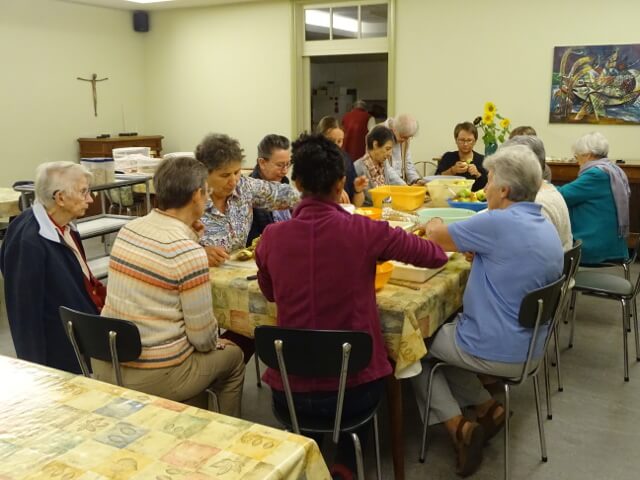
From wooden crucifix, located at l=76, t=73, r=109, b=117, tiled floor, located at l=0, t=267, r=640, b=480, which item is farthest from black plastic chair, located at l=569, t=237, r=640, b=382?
wooden crucifix, located at l=76, t=73, r=109, b=117

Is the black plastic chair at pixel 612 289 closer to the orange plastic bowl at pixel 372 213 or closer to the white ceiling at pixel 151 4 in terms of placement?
the orange plastic bowl at pixel 372 213

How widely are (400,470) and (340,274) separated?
0.88 meters

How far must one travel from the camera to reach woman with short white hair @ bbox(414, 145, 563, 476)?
1.99 meters

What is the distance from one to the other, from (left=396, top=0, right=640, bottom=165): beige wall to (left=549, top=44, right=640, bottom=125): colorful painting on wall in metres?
0.08

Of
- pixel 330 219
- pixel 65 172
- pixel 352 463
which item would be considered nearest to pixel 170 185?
pixel 330 219

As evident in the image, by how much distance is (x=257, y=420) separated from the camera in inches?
106

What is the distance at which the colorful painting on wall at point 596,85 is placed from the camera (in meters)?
5.54

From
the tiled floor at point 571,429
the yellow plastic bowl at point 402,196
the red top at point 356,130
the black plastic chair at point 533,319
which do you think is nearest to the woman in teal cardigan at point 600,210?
the tiled floor at point 571,429

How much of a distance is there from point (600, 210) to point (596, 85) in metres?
2.83

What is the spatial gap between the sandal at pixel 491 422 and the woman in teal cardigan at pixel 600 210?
1.41 metres

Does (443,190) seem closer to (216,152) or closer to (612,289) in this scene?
(612,289)

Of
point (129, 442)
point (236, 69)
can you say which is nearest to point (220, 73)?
point (236, 69)

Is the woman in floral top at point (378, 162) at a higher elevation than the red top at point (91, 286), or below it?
higher

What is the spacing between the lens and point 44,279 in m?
2.22
